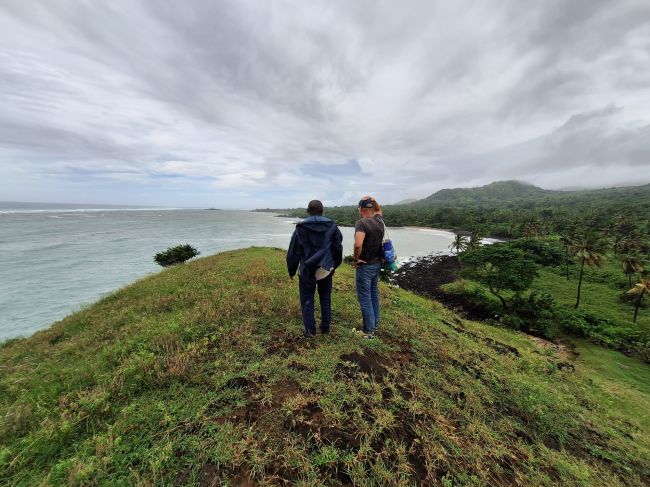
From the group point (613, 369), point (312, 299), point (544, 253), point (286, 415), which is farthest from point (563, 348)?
point (544, 253)

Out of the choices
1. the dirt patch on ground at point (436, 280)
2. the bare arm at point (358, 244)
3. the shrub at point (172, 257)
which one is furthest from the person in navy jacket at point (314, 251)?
the shrub at point (172, 257)

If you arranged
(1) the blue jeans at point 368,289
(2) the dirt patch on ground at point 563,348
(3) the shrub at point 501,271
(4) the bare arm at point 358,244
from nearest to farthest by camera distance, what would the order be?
(4) the bare arm at point 358,244 → (1) the blue jeans at point 368,289 → (2) the dirt patch on ground at point 563,348 → (3) the shrub at point 501,271

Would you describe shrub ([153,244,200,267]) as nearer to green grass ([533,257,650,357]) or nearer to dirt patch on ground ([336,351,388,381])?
dirt patch on ground ([336,351,388,381])

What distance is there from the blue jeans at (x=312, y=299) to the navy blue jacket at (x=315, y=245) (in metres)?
0.16

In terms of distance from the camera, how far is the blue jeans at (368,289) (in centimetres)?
533

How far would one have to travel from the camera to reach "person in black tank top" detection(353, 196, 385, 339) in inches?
203

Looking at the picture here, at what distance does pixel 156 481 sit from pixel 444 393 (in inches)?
160

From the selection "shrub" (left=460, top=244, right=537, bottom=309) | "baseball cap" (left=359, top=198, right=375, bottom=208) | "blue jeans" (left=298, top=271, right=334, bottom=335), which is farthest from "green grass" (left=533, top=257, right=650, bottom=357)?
"blue jeans" (left=298, top=271, right=334, bottom=335)

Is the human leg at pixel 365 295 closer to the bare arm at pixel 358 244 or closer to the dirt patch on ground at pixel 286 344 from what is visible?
the bare arm at pixel 358 244

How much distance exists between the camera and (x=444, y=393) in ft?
14.1

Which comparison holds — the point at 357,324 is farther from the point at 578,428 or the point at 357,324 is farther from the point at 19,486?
the point at 19,486

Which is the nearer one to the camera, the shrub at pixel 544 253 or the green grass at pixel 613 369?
the green grass at pixel 613 369

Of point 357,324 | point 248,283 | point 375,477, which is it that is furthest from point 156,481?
point 248,283

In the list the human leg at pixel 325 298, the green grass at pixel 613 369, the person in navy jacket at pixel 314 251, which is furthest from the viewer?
the green grass at pixel 613 369
